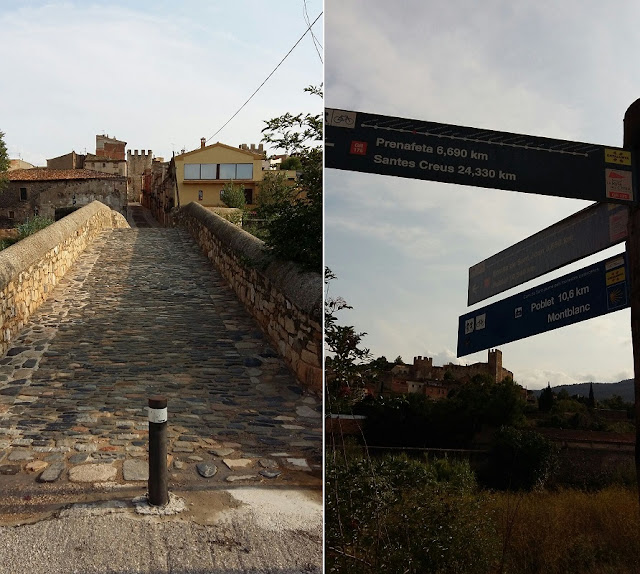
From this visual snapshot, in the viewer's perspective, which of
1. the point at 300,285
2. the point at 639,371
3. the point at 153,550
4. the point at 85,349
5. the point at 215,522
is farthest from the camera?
the point at 85,349

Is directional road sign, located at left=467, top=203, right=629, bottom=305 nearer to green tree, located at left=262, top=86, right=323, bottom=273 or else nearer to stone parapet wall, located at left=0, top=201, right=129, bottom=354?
green tree, located at left=262, top=86, right=323, bottom=273

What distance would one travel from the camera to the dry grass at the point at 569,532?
2.35 meters

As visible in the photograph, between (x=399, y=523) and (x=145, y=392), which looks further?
(x=145, y=392)

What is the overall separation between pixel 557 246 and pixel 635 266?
0.31 metres

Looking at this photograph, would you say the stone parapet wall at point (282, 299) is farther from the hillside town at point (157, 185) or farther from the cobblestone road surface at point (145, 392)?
the hillside town at point (157, 185)

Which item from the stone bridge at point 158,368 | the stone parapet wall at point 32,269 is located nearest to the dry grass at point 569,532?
the stone bridge at point 158,368

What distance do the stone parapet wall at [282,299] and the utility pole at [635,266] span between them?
2.31 metres

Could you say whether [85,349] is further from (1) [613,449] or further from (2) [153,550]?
(1) [613,449]

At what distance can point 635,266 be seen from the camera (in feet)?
7.86

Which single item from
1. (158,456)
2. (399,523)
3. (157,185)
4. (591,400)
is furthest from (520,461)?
(157,185)

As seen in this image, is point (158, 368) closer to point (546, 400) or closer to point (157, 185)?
point (546, 400)

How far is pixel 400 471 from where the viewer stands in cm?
254

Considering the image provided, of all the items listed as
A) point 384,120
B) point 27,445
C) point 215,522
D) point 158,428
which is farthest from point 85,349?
point 384,120

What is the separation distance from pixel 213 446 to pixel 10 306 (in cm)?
351
